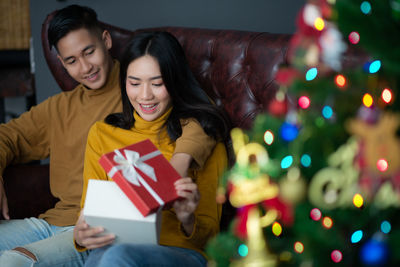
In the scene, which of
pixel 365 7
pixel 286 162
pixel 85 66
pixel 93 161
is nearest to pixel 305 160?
pixel 286 162

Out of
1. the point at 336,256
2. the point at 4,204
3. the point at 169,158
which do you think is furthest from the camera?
the point at 4,204

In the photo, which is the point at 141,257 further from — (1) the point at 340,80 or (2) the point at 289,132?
(1) the point at 340,80

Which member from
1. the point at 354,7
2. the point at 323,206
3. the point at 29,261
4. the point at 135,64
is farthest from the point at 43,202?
the point at 354,7

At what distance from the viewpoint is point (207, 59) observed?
1902 mm

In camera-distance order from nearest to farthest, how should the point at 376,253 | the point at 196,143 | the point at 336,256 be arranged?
1. the point at 376,253
2. the point at 336,256
3. the point at 196,143

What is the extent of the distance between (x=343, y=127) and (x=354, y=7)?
0.20 metres

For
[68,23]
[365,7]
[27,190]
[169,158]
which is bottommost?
[27,190]

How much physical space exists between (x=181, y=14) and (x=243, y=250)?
183cm

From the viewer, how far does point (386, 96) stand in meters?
0.77

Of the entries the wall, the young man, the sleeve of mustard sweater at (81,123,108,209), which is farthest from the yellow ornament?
the wall

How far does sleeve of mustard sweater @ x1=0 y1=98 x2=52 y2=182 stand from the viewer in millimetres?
1880

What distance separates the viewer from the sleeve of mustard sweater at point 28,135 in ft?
6.17

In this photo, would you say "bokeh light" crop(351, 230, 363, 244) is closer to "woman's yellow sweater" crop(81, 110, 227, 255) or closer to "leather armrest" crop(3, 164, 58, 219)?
"woman's yellow sweater" crop(81, 110, 227, 255)

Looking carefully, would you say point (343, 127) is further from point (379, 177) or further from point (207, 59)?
point (207, 59)
